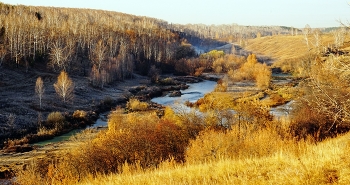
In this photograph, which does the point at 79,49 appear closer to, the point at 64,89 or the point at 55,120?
the point at 64,89

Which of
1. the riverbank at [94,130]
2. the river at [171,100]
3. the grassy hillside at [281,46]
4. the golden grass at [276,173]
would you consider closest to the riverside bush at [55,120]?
the river at [171,100]

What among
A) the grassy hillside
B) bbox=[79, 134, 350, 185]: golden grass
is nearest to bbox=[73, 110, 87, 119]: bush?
bbox=[79, 134, 350, 185]: golden grass

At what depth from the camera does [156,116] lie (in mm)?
42406

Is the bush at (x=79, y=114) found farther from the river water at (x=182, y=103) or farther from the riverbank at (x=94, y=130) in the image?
the riverbank at (x=94, y=130)

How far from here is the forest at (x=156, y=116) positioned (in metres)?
8.22

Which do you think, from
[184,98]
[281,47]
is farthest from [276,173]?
[281,47]

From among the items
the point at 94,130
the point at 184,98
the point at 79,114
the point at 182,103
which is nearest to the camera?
the point at 94,130

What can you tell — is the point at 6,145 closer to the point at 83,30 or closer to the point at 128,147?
the point at 128,147

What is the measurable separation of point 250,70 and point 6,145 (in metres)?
72.4

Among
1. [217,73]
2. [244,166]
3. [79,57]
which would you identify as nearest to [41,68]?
[79,57]

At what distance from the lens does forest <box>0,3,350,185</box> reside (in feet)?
27.0

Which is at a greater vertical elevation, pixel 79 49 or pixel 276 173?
pixel 79 49

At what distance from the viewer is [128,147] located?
2575cm

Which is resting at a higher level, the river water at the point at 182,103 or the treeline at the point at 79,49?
the treeline at the point at 79,49
